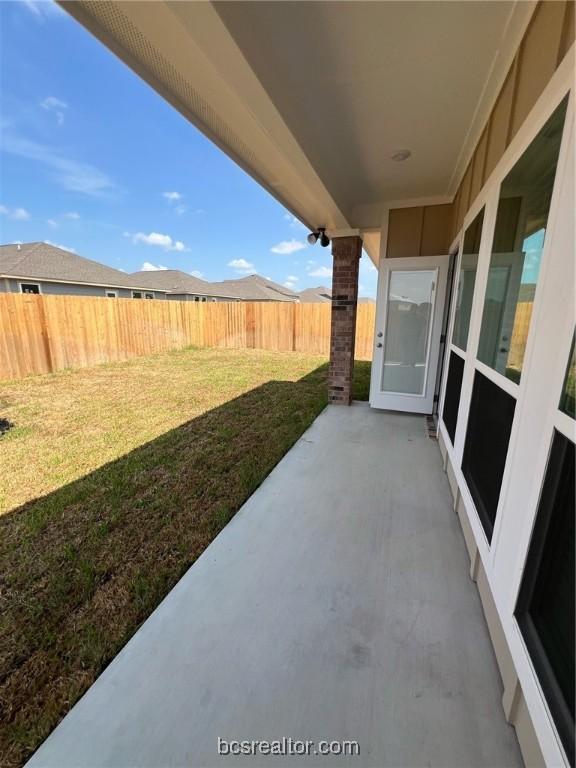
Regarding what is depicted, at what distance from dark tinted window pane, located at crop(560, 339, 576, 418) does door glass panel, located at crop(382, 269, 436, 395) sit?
11.4ft

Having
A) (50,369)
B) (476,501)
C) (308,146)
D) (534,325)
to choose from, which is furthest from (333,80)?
(50,369)

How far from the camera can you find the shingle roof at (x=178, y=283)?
19.2 meters

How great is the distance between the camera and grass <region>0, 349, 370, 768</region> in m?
1.37

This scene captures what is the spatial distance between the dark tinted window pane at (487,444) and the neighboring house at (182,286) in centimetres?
1859

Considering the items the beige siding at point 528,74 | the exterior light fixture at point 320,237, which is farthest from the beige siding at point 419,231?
the beige siding at point 528,74

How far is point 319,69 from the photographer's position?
5.99 feet

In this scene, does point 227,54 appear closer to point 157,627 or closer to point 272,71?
point 272,71

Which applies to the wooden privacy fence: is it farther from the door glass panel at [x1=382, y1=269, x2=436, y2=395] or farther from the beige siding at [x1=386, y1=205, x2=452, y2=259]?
the beige siding at [x1=386, y1=205, x2=452, y2=259]

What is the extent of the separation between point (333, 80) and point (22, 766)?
131 inches

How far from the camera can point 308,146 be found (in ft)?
8.32

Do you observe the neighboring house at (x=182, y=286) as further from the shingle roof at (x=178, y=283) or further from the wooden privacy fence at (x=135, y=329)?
the wooden privacy fence at (x=135, y=329)

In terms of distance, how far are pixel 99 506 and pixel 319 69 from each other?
325 centimetres

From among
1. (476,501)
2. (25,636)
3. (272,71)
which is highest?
(272,71)

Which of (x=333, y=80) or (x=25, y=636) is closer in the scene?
(x=25, y=636)
